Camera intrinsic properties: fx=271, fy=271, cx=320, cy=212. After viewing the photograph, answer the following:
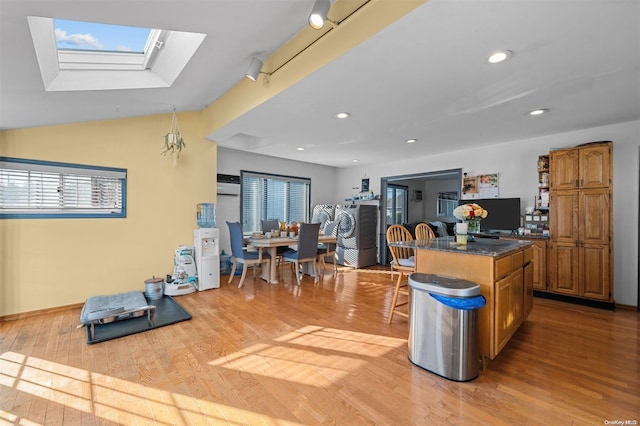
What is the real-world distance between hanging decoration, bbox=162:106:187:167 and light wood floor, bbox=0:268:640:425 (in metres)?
2.29

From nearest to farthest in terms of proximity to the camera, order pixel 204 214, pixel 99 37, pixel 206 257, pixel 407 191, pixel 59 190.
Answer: pixel 99 37 < pixel 59 190 < pixel 206 257 < pixel 204 214 < pixel 407 191

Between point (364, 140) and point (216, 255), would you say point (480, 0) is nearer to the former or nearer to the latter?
point (364, 140)

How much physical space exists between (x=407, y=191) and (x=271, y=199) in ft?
13.7

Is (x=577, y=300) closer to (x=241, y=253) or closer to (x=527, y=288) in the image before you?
(x=527, y=288)

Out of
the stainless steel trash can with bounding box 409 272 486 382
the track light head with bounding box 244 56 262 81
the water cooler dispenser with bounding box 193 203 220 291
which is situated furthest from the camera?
the water cooler dispenser with bounding box 193 203 220 291

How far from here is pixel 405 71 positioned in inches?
88.8

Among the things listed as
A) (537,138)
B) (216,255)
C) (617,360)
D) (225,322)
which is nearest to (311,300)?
(225,322)

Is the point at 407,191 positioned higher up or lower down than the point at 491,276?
higher up

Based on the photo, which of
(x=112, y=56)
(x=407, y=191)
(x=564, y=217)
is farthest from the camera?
(x=407, y=191)

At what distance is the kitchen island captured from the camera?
2.08 meters

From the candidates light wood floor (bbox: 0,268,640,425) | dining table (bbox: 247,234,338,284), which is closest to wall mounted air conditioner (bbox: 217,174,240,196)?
dining table (bbox: 247,234,338,284)

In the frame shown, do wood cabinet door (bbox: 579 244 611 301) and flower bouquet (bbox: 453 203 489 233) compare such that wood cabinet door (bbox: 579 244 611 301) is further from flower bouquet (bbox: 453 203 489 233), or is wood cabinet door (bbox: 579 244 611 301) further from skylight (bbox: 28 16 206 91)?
skylight (bbox: 28 16 206 91)

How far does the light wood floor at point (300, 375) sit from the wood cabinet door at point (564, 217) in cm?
106

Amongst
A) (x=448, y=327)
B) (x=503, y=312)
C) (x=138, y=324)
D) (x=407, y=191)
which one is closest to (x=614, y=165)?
(x=503, y=312)
